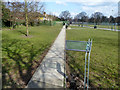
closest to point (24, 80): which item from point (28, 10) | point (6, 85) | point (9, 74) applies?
point (6, 85)

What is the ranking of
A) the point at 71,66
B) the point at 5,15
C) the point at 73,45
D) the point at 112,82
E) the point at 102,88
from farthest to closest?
the point at 5,15
the point at 73,45
the point at 71,66
the point at 112,82
the point at 102,88

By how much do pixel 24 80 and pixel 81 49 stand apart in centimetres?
458

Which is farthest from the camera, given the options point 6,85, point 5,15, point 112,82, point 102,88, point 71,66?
point 5,15

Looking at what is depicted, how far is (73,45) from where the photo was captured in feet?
23.0

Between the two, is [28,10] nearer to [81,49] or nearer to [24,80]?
[81,49]

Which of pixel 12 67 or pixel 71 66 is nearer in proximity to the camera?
pixel 12 67

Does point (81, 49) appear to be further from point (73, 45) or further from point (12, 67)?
point (12, 67)

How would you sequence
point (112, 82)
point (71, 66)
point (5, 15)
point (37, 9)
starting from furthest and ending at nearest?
point (5, 15), point (37, 9), point (71, 66), point (112, 82)

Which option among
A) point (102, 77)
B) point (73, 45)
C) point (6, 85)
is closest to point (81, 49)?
point (73, 45)

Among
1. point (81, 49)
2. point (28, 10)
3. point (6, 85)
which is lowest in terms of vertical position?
point (6, 85)

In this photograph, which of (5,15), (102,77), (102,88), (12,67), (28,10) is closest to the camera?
(102,88)

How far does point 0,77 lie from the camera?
3098mm

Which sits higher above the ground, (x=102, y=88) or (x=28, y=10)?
(x=28, y=10)

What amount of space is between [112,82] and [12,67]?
4.02m
